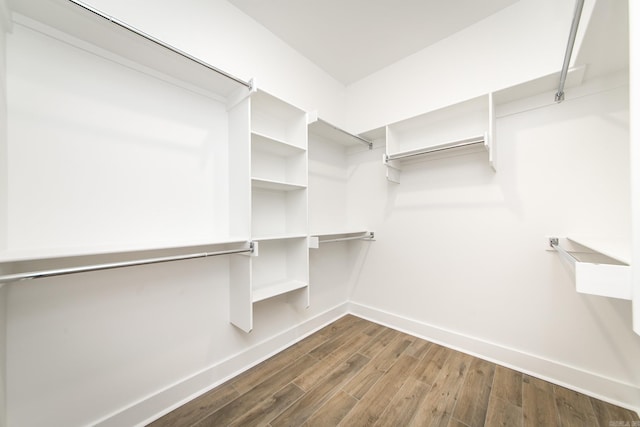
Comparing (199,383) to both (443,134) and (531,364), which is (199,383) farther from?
(443,134)

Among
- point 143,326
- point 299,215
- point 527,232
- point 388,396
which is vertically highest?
point 299,215

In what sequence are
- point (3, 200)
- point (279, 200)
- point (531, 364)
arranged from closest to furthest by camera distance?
1. point (3, 200)
2. point (531, 364)
3. point (279, 200)

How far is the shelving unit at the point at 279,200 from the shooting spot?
1985 mm

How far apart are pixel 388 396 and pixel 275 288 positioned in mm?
1136

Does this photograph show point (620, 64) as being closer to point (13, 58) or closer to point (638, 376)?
point (638, 376)

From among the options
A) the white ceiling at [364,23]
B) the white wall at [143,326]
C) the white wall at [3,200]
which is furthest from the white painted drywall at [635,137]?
the white wall at [3,200]

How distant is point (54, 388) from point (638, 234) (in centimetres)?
256

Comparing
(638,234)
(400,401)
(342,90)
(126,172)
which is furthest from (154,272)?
(342,90)

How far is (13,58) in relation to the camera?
1110 millimetres

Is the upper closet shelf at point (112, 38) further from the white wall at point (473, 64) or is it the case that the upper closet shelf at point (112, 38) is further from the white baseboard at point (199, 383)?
the white baseboard at point (199, 383)

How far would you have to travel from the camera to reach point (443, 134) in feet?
7.41

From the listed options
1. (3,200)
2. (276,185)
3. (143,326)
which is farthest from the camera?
(276,185)

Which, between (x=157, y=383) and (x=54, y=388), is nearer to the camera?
(x=54, y=388)

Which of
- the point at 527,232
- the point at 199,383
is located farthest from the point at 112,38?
the point at 527,232
